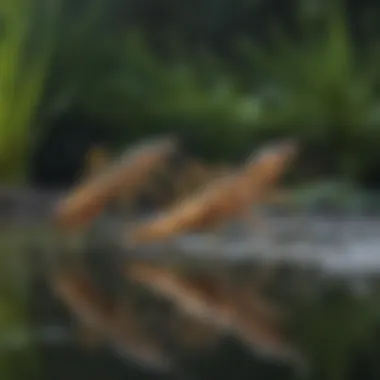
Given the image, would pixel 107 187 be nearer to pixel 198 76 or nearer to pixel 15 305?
pixel 15 305

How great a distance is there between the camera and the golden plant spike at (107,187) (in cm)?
238

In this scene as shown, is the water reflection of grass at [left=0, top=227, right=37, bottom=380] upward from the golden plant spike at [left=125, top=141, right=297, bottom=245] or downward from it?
downward

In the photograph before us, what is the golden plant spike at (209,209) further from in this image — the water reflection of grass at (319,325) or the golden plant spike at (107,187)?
the water reflection of grass at (319,325)

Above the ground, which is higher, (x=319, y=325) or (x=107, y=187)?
(x=107, y=187)

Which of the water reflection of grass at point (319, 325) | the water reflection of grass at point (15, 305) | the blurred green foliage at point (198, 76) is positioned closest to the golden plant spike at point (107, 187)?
the water reflection of grass at point (15, 305)

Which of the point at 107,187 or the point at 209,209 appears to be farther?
the point at 107,187

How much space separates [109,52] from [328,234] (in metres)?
1.53

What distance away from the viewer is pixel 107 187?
2389 millimetres

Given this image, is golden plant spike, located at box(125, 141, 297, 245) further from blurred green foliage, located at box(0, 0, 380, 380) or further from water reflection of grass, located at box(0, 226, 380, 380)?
blurred green foliage, located at box(0, 0, 380, 380)

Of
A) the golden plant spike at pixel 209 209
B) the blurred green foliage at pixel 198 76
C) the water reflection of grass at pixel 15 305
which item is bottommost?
the water reflection of grass at pixel 15 305

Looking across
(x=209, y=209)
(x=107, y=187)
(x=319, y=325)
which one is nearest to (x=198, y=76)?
(x=107, y=187)

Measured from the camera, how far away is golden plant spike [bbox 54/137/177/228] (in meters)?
2.38

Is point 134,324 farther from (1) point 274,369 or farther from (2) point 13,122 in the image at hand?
(2) point 13,122

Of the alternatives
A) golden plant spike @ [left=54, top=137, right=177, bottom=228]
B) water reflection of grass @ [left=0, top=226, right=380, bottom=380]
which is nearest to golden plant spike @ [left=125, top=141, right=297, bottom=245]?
golden plant spike @ [left=54, top=137, right=177, bottom=228]
